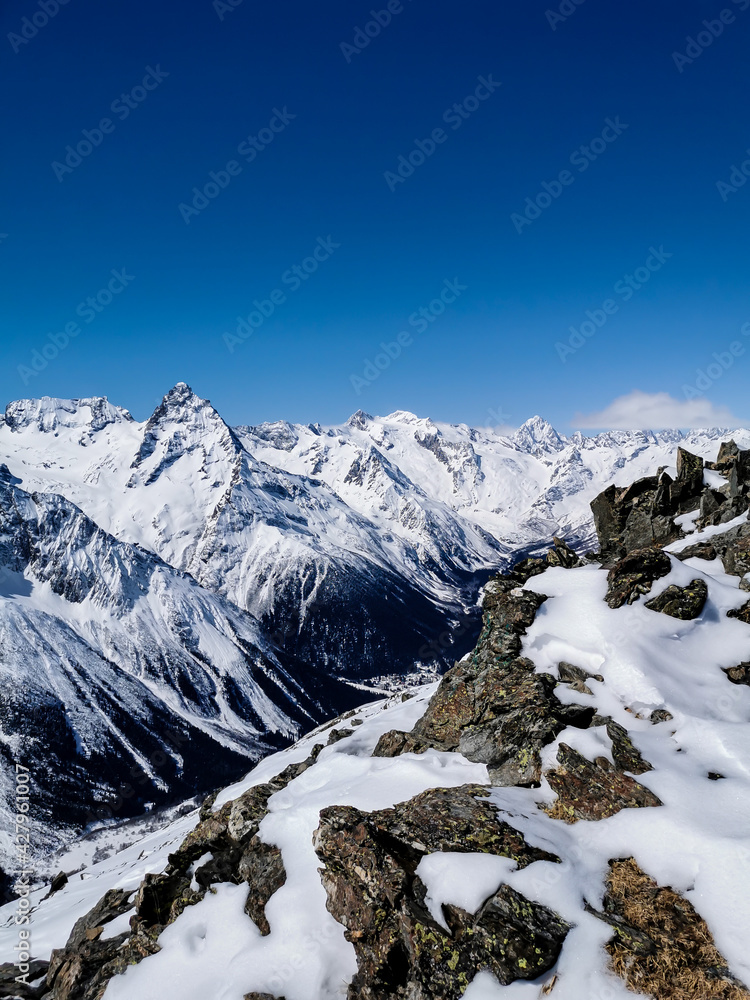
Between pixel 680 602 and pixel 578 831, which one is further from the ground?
A: pixel 680 602

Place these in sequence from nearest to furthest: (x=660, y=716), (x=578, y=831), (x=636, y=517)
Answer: (x=578, y=831)
(x=660, y=716)
(x=636, y=517)

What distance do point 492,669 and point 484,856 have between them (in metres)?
12.1

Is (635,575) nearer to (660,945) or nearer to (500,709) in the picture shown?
(500,709)

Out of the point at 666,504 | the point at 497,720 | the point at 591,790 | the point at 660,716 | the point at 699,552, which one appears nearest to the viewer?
the point at 591,790

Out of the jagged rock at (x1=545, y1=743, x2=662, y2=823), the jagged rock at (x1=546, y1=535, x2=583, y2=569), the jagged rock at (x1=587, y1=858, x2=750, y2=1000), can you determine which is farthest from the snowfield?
the jagged rock at (x1=546, y1=535, x2=583, y2=569)

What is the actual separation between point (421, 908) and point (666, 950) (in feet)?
19.4

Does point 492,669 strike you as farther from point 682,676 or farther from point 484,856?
point 484,856

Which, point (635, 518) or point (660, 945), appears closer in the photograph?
point (660, 945)

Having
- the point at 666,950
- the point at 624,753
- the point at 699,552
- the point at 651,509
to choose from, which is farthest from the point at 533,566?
the point at 666,950

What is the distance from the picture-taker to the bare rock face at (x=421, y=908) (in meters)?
12.5

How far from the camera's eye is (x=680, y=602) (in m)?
25.2

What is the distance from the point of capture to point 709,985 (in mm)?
11164

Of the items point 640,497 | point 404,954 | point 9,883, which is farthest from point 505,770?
point 9,883

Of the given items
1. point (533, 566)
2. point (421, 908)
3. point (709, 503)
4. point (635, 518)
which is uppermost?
point (709, 503)
